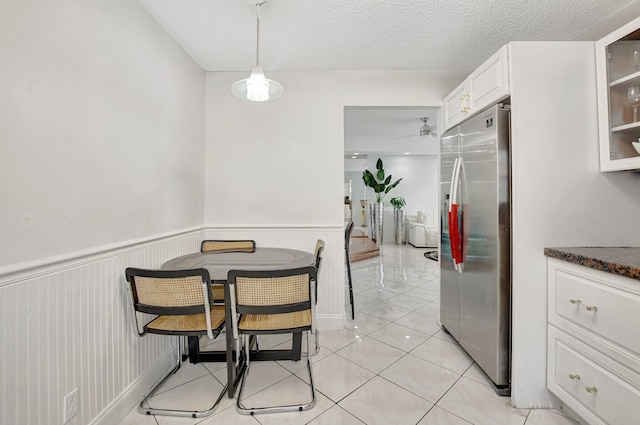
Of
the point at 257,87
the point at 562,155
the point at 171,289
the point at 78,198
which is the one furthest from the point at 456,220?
the point at 78,198

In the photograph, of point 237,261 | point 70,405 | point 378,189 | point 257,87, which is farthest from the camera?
point 378,189

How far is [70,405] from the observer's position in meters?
1.28

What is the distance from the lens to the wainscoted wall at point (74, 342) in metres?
1.06

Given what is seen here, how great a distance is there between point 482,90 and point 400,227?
6307 mm

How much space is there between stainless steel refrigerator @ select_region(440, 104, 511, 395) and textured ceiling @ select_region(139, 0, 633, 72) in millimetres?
732

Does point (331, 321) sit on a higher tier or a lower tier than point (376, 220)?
lower

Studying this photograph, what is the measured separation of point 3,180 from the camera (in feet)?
3.36

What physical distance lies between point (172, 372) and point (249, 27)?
265cm

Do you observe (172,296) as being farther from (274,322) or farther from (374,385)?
(374,385)

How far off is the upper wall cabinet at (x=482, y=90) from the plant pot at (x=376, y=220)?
17.6ft

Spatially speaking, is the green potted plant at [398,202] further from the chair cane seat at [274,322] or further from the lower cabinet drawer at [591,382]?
the chair cane seat at [274,322]

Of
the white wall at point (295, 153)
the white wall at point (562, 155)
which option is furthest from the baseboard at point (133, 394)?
the white wall at point (562, 155)

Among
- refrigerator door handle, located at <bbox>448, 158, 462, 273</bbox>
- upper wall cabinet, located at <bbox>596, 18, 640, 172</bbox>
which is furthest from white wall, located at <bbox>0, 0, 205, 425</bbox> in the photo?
upper wall cabinet, located at <bbox>596, 18, 640, 172</bbox>

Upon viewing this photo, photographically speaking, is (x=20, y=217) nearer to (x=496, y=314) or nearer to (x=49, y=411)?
(x=49, y=411)
